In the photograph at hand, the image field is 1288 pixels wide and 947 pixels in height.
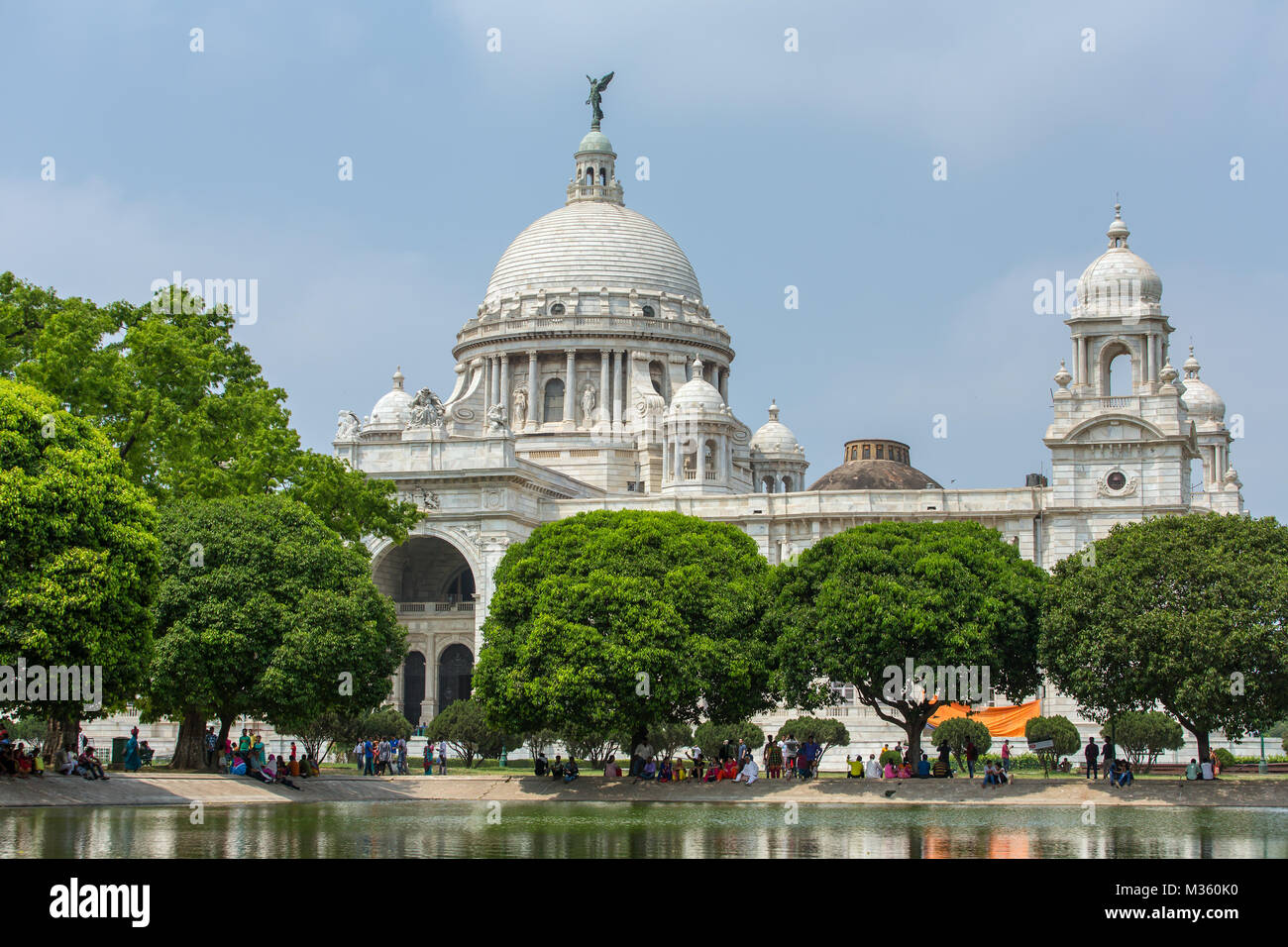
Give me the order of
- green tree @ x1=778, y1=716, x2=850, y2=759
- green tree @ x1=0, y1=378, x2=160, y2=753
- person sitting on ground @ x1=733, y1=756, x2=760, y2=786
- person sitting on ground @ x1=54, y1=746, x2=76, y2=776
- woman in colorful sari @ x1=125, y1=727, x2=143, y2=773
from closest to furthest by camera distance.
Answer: green tree @ x1=0, y1=378, x2=160, y2=753 → person sitting on ground @ x1=54, y1=746, x2=76, y2=776 → woman in colorful sari @ x1=125, y1=727, x2=143, y2=773 → person sitting on ground @ x1=733, y1=756, x2=760, y2=786 → green tree @ x1=778, y1=716, x2=850, y2=759

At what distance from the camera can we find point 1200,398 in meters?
108

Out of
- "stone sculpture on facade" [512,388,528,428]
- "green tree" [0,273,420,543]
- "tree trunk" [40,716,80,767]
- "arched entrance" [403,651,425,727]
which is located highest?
"stone sculpture on facade" [512,388,528,428]

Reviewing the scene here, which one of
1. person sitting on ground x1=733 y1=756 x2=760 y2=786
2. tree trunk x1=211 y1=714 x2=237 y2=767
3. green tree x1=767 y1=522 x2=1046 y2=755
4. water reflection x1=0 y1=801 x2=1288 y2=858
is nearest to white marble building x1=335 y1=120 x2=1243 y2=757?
green tree x1=767 y1=522 x2=1046 y2=755

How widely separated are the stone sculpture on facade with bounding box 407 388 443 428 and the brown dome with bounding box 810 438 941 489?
2822cm

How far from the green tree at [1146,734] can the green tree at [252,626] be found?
1121 inches

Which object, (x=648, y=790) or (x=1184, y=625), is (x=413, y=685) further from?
(x=1184, y=625)

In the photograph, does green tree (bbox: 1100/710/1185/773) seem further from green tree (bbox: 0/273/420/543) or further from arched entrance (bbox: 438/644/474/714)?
arched entrance (bbox: 438/644/474/714)

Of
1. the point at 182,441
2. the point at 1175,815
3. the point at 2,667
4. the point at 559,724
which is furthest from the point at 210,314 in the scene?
the point at 1175,815

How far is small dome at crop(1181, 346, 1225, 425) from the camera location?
10844 cm

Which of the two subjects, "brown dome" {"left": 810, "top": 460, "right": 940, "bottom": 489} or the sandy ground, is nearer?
the sandy ground

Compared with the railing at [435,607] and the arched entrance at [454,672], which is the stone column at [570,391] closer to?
the railing at [435,607]

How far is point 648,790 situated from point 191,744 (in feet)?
45.4

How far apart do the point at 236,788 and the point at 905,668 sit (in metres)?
20.8

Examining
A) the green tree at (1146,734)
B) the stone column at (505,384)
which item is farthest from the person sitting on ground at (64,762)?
the stone column at (505,384)
